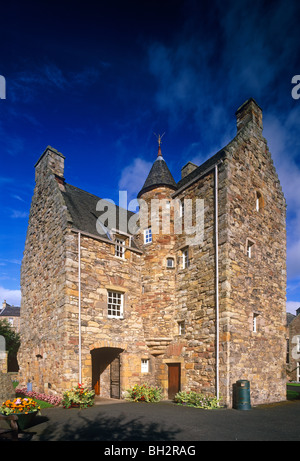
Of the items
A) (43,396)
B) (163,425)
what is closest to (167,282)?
(43,396)

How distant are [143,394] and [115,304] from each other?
428 centimetres

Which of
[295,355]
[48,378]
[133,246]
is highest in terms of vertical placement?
[133,246]

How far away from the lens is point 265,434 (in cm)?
828

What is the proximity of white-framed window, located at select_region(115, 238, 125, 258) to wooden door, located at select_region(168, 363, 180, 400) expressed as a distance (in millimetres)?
6016

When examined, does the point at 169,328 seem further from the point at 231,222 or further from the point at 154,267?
the point at 231,222

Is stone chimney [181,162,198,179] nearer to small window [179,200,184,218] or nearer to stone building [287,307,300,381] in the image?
small window [179,200,184,218]

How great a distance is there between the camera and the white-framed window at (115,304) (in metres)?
16.0

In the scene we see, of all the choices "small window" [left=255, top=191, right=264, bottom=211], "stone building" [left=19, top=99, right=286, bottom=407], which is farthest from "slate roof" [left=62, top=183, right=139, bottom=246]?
"small window" [left=255, top=191, right=264, bottom=211]

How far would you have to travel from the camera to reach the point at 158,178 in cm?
1862

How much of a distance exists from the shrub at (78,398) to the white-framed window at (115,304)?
12.0 feet

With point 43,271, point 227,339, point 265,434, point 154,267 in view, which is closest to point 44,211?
point 43,271

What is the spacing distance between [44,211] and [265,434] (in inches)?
563

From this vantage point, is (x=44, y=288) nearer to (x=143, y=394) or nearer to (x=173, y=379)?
(x=143, y=394)

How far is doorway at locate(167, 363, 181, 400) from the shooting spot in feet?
49.8
